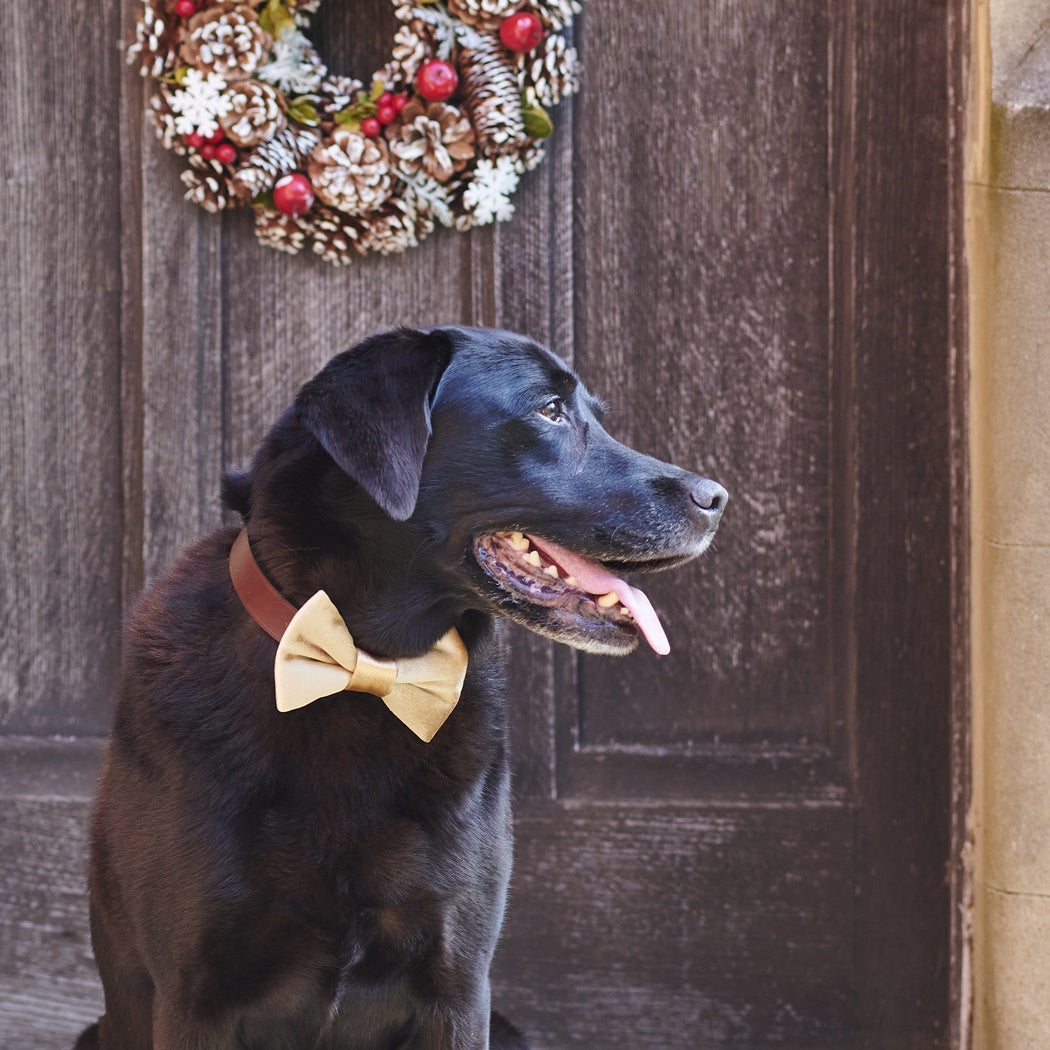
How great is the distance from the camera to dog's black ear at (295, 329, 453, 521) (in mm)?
1365

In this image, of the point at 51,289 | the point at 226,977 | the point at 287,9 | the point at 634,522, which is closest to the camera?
the point at 226,977

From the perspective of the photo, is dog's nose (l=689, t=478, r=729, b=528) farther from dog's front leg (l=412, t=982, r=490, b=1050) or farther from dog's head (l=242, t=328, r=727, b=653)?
dog's front leg (l=412, t=982, r=490, b=1050)

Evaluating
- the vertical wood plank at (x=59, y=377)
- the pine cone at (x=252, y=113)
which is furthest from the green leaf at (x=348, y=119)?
the vertical wood plank at (x=59, y=377)

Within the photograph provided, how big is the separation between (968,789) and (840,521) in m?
0.56

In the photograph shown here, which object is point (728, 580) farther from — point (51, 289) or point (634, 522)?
point (51, 289)

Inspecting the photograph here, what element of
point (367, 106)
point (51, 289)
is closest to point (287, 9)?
point (367, 106)

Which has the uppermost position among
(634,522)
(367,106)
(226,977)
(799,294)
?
(367,106)

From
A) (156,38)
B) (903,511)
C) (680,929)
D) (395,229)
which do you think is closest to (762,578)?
(903,511)

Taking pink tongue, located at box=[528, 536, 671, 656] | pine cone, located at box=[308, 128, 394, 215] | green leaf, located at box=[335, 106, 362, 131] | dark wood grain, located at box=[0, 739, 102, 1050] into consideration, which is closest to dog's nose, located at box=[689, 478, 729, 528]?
pink tongue, located at box=[528, 536, 671, 656]

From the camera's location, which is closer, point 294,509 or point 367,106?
point 294,509

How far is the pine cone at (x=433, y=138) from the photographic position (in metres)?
2.17

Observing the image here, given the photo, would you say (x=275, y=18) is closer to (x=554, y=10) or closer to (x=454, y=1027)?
(x=554, y=10)

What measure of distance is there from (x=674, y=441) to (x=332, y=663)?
3.54 ft

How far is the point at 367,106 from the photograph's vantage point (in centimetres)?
221
